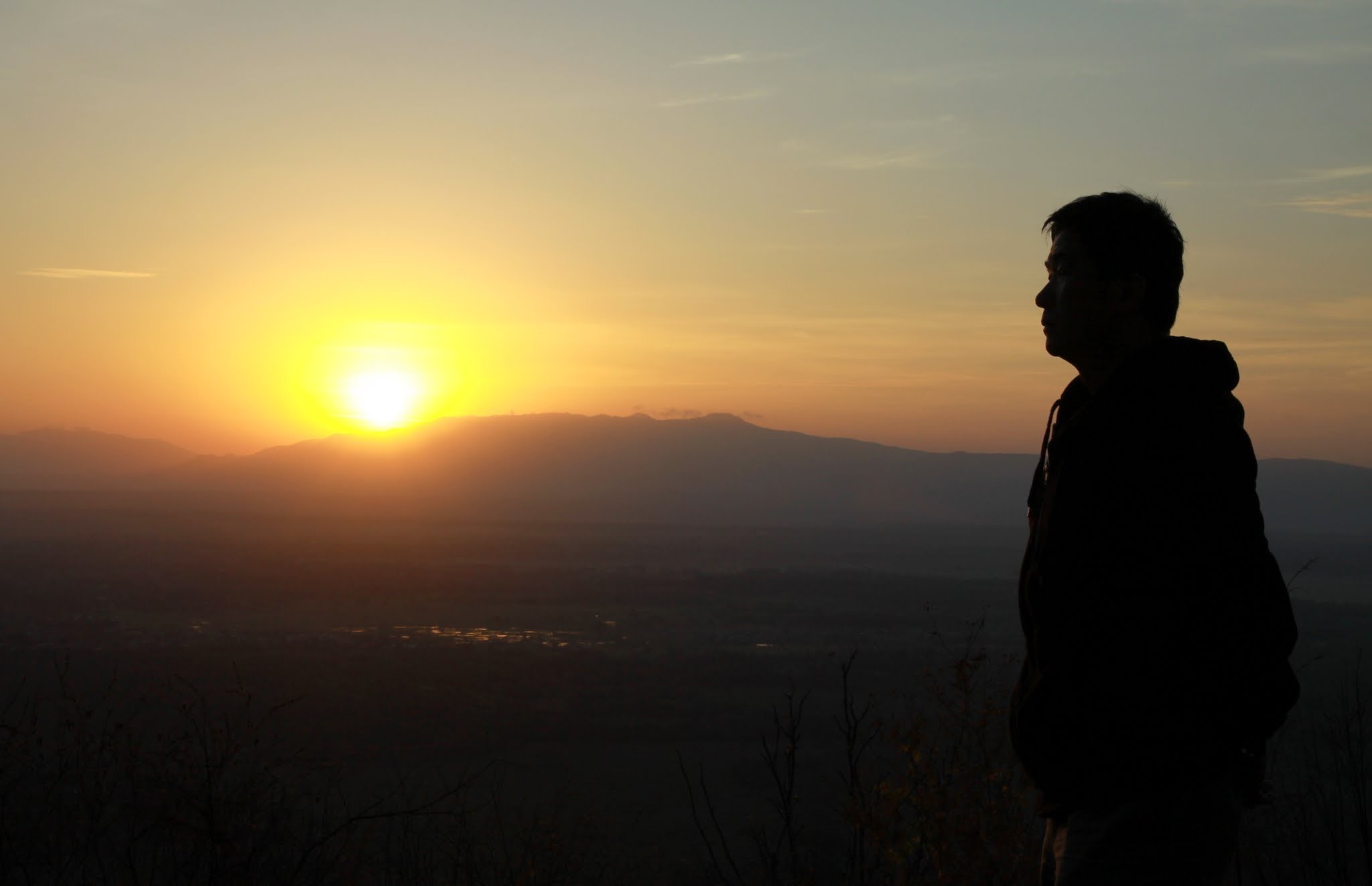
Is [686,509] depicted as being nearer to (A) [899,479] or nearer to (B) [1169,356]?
(A) [899,479]

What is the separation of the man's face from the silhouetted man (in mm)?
123

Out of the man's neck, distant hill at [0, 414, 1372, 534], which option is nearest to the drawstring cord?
the man's neck

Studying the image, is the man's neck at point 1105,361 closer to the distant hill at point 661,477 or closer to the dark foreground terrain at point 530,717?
the dark foreground terrain at point 530,717

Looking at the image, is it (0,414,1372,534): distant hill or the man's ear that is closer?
the man's ear

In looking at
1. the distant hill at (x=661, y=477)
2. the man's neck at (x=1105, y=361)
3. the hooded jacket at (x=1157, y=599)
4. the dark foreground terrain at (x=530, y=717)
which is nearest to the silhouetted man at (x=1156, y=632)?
the hooded jacket at (x=1157, y=599)

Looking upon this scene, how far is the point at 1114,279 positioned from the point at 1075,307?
0.07 metres

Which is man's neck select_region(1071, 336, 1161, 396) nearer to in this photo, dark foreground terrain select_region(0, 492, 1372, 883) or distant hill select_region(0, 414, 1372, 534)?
dark foreground terrain select_region(0, 492, 1372, 883)

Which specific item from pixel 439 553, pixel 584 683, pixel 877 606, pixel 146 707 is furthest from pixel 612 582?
pixel 146 707

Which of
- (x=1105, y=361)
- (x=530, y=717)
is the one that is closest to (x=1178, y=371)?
(x=1105, y=361)

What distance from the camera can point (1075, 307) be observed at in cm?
176

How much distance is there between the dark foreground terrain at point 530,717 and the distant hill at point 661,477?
66605 mm

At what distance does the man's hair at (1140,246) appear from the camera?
174cm

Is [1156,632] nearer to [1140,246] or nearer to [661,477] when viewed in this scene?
[1140,246]

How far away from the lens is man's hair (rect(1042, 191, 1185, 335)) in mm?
1738
